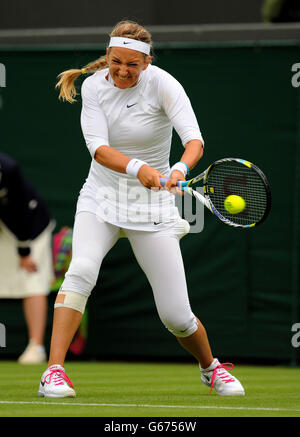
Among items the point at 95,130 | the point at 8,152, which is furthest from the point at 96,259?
the point at 8,152

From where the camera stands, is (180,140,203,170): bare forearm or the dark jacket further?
the dark jacket

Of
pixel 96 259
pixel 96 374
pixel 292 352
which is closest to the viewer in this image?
pixel 96 259

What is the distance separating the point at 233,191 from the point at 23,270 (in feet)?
12.9

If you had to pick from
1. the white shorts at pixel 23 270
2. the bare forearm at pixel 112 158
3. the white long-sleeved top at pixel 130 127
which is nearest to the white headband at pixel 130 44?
the white long-sleeved top at pixel 130 127

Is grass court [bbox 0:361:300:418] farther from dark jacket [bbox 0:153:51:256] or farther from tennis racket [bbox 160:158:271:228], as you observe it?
dark jacket [bbox 0:153:51:256]

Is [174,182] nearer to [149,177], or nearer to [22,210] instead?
[149,177]

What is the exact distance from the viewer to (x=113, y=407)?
4500 millimetres

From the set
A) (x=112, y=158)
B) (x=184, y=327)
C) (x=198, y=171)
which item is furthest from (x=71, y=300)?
(x=198, y=171)

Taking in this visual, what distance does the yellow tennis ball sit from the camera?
4.92m

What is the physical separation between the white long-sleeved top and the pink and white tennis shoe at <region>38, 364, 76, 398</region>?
32.1 inches

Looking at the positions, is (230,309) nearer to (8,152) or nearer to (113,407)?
(8,152)

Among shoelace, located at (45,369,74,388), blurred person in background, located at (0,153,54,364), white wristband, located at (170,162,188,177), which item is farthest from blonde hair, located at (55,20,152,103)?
blurred person in background, located at (0,153,54,364)

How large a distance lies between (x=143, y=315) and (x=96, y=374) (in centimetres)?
149

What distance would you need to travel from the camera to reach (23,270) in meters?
8.71
